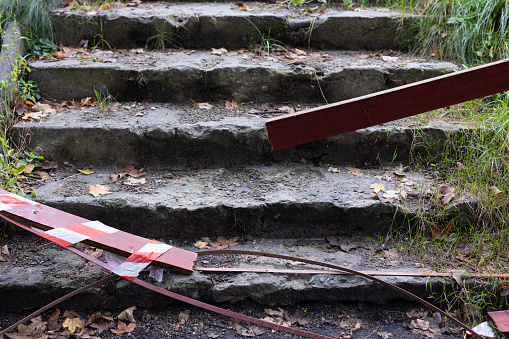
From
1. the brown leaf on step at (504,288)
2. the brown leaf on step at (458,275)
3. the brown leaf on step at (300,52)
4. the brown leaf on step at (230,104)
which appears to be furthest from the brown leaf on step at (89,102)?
the brown leaf on step at (504,288)

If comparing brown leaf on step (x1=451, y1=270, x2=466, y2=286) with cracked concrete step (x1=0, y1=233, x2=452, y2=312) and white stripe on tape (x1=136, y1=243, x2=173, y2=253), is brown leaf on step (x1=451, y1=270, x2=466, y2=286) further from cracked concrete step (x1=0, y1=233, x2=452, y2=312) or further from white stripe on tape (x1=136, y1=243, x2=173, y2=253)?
white stripe on tape (x1=136, y1=243, x2=173, y2=253)

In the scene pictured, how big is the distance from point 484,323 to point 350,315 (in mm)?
661

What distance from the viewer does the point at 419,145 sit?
2844 mm

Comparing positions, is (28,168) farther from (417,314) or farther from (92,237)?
(417,314)

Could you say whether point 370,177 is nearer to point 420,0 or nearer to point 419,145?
point 419,145

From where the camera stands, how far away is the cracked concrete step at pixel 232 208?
2408 millimetres

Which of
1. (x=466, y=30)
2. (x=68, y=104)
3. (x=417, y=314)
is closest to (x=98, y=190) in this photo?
(x=68, y=104)

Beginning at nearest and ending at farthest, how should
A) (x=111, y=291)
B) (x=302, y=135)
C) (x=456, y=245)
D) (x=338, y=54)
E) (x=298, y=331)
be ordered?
1. (x=302, y=135)
2. (x=298, y=331)
3. (x=111, y=291)
4. (x=456, y=245)
5. (x=338, y=54)

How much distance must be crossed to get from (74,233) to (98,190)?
0.60 m

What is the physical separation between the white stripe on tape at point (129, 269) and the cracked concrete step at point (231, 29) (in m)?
2.48

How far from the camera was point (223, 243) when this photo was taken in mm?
2428

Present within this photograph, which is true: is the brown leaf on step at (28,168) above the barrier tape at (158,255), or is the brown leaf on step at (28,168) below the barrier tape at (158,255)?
above

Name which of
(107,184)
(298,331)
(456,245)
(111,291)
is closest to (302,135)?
(298,331)

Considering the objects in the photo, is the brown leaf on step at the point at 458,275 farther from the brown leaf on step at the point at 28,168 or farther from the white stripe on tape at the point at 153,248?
the brown leaf on step at the point at 28,168
